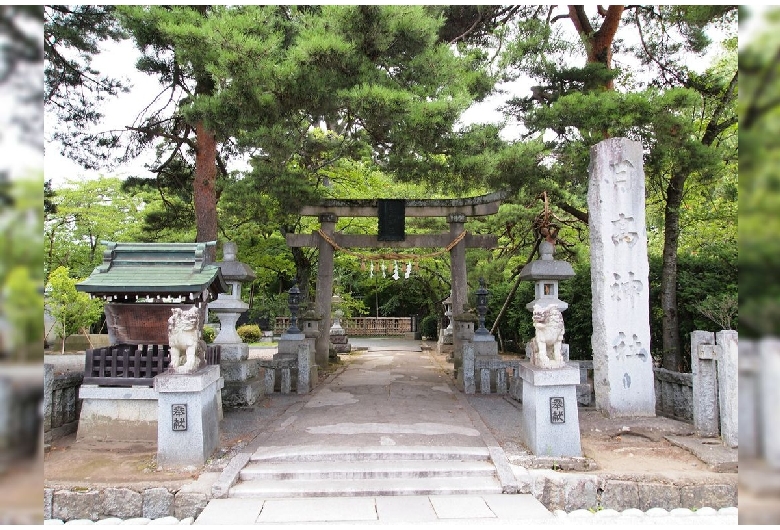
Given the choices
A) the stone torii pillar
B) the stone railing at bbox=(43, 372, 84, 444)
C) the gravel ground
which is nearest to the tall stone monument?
the gravel ground

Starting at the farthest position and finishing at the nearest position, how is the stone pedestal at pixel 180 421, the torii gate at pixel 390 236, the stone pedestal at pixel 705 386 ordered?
1. the torii gate at pixel 390 236
2. the stone pedestal at pixel 705 386
3. the stone pedestal at pixel 180 421

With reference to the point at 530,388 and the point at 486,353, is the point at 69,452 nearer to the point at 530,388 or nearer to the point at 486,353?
the point at 530,388

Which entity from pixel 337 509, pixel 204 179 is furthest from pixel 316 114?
pixel 337 509

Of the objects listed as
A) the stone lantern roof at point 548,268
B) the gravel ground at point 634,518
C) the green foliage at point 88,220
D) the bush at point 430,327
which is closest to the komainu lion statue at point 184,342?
the gravel ground at point 634,518

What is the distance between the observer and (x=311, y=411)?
8773mm

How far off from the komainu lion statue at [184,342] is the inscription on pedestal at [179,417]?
0.43 metres

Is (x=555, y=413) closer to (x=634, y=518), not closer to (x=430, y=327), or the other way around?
(x=634, y=518)

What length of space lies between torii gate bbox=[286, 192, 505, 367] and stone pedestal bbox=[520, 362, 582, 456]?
762 centimetres

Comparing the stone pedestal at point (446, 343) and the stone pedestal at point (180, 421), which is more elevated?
the stone pedestal at point (180, 421)

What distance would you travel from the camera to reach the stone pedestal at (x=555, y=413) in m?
5.85

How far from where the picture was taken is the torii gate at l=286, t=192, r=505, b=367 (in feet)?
46.0

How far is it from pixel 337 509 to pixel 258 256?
1709cm

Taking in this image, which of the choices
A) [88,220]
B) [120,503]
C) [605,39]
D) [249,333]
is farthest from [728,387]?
[88,220]

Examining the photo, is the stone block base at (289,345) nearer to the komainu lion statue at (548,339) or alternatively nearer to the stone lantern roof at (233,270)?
the stone lantern roof at (233,270)
